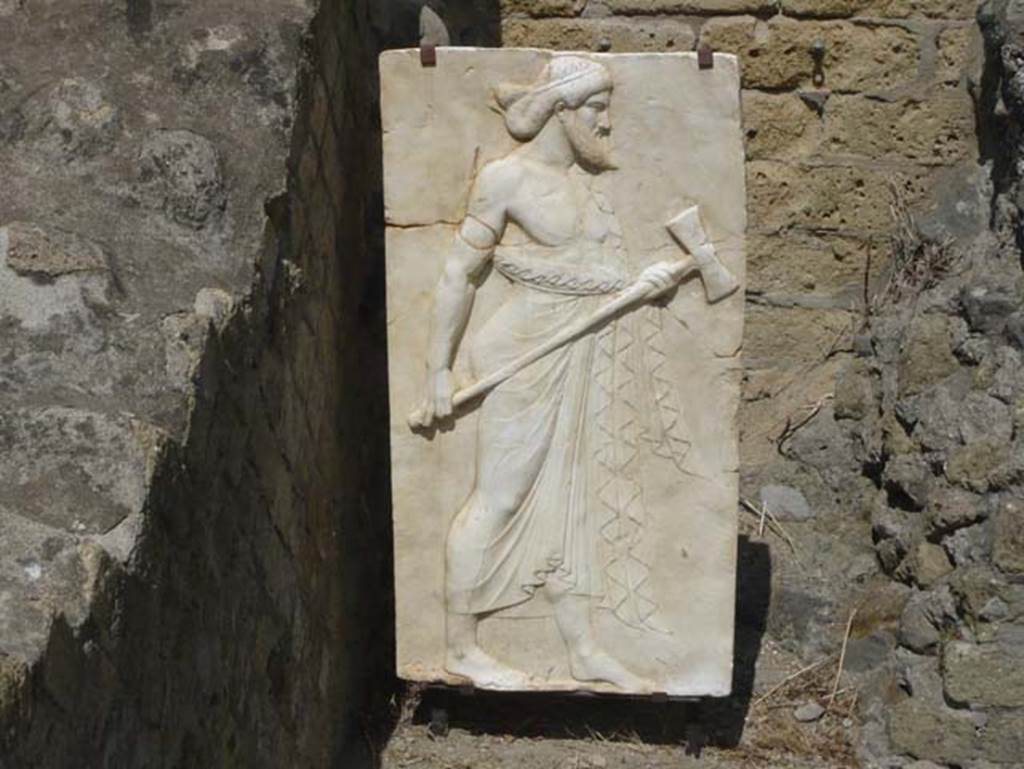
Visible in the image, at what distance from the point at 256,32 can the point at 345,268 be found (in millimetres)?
743

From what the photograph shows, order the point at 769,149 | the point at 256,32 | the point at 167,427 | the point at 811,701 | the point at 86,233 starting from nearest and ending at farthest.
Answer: the point at 167,427 < the point at 86,233 < the point at 256,32 < the point at 811,701 < the point at 769,149

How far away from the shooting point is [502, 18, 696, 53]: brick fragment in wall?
204 inches

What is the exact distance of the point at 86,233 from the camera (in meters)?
3.78

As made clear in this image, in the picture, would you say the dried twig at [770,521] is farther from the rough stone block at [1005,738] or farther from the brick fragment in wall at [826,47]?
the brick fragment in wall at [826,47]

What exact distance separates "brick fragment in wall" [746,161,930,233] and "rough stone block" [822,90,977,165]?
2.0 inches

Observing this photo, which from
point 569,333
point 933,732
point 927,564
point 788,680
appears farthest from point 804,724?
point 569,333

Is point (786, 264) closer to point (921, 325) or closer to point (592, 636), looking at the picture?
point (921, 325)

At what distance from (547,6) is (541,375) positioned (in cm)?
120

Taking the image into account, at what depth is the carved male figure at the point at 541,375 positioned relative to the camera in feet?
14.2

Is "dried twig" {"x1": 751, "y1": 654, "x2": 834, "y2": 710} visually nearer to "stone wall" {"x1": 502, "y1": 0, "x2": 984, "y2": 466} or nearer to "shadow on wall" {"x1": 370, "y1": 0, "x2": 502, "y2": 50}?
"stone wall" {"x1": 502, "y1": 0, "x2": 984, "y2": 466}

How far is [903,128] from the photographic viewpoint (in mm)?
5211

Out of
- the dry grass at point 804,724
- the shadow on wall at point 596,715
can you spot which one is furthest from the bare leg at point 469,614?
the dry grass at point 804,724

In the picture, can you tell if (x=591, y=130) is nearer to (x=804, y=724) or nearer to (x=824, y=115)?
(x=824, y=115)

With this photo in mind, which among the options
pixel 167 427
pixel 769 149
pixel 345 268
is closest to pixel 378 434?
pixel 345 268
